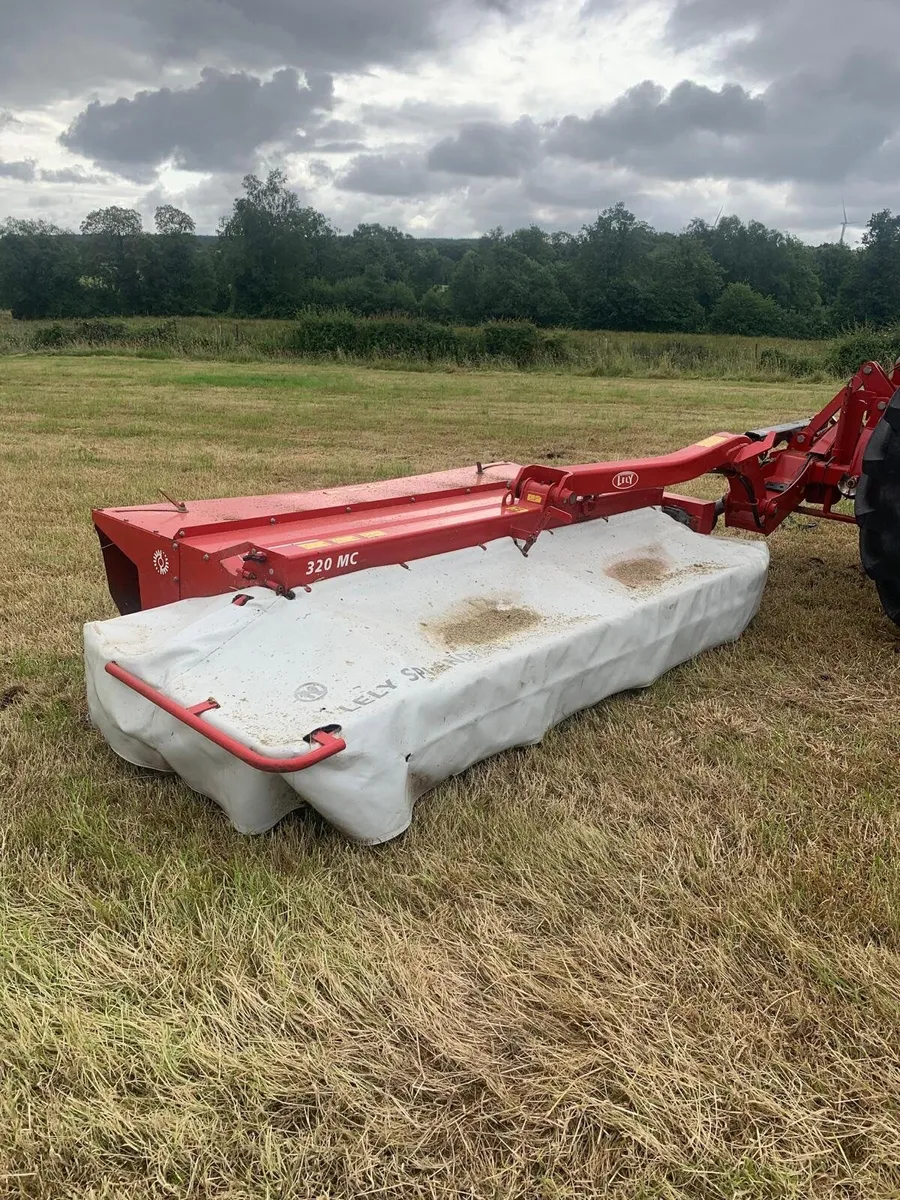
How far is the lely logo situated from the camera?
10.3 feet

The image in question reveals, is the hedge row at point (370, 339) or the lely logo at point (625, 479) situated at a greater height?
the hedge row at point (370, 339)

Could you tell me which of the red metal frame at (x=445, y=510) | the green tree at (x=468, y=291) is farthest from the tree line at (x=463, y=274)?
the red metal frame at (x=445, y=510)

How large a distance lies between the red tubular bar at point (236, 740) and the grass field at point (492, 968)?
0.33 meters

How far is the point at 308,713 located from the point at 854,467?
2.58 m

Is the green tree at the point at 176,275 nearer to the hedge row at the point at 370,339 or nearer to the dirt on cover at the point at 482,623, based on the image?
the hedge row at the point at 370,339

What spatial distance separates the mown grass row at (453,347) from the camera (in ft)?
55.8

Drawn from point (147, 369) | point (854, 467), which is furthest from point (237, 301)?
point (854, 467)

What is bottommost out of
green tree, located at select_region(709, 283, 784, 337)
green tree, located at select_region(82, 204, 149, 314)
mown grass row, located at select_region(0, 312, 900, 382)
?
mown grass row, located at select_region(0, 312, 900, 382)

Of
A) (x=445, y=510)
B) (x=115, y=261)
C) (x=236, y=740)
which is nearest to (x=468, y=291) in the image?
(x=115, y=261)

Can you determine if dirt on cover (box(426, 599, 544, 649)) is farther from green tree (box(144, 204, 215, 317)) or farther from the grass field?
green tree (box(144, 204, 215, 317))

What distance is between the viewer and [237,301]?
1948 inches

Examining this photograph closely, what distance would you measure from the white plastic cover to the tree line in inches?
1358

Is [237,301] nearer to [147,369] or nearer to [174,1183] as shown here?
[147,369]

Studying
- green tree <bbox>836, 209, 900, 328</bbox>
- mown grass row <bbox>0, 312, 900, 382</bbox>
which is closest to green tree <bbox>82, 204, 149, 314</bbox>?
mown grass row <bbox>0, 312, 900, 382</bbox>
